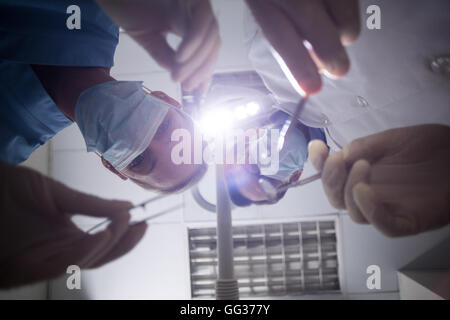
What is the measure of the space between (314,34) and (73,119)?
0.43 meters

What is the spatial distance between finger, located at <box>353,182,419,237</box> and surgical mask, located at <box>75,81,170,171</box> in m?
0.31

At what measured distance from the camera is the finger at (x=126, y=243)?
38 cm

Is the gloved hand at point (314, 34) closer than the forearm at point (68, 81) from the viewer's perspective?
Yes

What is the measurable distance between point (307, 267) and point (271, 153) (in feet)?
0.88

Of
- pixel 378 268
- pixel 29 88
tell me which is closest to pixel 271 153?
pixel 378 268

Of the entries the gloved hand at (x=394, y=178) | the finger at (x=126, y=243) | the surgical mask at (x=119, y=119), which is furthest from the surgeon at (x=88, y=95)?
the gloved hand at (x=394, y=178)

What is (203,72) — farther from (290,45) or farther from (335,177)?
(335,177)

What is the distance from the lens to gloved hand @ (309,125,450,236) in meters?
0.37

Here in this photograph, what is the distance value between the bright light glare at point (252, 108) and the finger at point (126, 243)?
276 mm

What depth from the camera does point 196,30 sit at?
354 millimetres

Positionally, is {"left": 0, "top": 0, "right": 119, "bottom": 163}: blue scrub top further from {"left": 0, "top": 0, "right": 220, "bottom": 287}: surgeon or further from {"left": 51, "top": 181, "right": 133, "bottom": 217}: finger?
{"left": 51, "top": 181, "right": 133, "bottom": 217}: finger

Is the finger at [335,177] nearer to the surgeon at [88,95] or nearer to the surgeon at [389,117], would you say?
the surgeon at [389,117]

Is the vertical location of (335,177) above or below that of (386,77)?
below

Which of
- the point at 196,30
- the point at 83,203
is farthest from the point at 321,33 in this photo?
the point at 83,203
